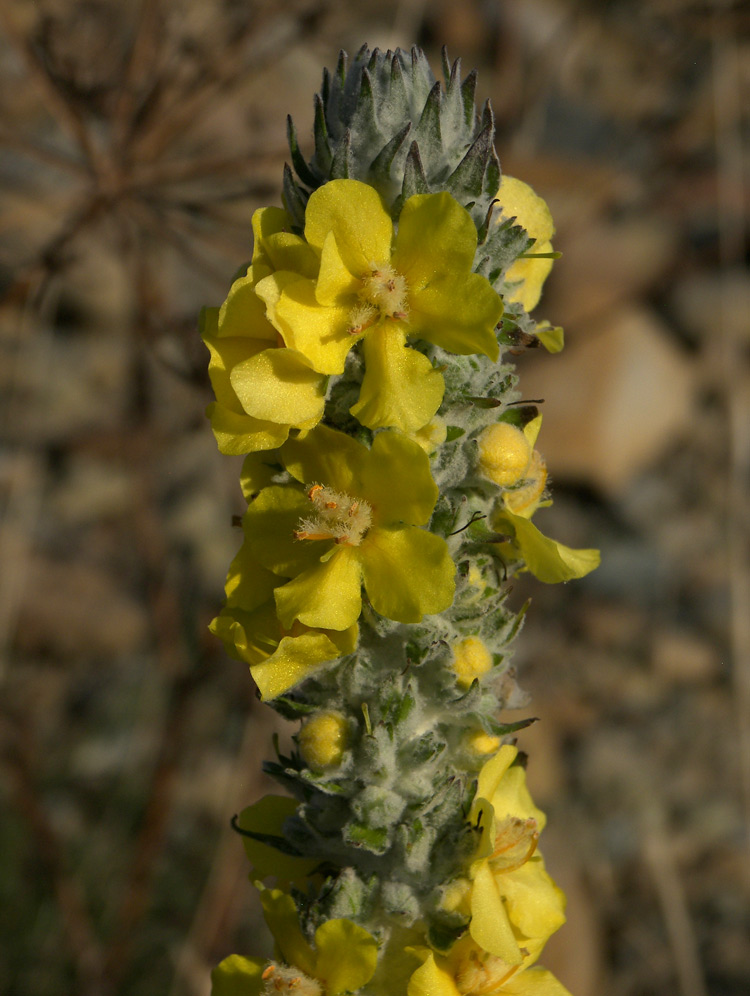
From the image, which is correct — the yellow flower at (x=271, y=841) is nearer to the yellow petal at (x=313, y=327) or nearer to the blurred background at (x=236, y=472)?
the yellow petal at (x=313, y=327)

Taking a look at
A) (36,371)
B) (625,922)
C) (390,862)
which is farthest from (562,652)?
(390,862)

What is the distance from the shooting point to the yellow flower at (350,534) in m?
1.51

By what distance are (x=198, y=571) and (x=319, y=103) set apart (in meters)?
5.84

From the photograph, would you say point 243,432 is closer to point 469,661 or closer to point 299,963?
point 469,661

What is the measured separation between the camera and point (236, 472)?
635 centimetres

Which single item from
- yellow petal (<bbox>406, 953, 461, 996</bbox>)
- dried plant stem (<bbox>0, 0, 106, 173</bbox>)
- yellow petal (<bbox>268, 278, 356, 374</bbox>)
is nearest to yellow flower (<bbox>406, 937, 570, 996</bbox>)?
yellow petal (<bbox>406, 953, 461, 996</bbox>)

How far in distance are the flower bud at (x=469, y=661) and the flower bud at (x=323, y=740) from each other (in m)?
0.24

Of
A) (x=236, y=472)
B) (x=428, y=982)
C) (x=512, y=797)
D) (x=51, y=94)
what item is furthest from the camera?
(x=236, y=472)

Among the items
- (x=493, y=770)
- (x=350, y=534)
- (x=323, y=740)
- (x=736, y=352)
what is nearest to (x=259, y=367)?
(x=350, y=534)

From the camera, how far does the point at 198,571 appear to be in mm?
7242

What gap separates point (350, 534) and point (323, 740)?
15.8 inches

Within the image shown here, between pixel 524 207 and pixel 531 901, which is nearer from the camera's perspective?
pixel 531 901

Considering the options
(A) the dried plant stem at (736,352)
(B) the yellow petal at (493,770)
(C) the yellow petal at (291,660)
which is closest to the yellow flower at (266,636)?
(C) the yellow petal at (291,660)

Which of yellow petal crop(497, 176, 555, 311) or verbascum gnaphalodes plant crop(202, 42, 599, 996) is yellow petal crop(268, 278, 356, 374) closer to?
verbascum gnaphalodes plant crop(202, 42, 599, 996)
